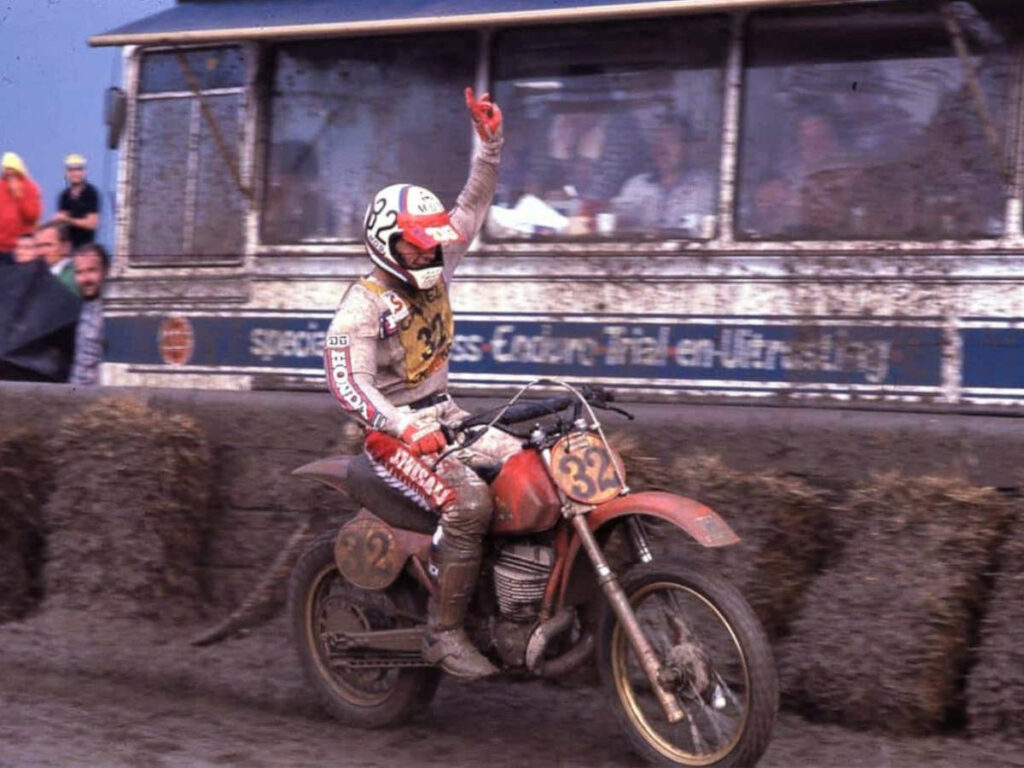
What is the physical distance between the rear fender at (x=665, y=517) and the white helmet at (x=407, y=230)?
1094mm

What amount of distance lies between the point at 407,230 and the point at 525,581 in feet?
4.20

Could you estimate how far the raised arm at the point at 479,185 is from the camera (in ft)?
20.8

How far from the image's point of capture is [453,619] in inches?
234

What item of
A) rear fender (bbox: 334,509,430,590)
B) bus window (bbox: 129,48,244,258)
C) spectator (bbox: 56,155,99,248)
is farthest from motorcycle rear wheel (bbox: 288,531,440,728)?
spectator (bbox: 56,155,99,248)

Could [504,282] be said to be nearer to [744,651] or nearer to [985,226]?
[985,226]

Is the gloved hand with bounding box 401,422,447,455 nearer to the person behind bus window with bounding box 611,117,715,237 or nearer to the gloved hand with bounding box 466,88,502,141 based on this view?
the gloved hand with bounding box 466,88,502,141

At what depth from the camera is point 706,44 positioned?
8.31m

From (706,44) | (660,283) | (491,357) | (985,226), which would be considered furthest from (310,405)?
(985,226)

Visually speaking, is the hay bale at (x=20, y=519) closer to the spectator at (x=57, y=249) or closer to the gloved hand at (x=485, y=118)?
the spectator at (x=57, y=249)

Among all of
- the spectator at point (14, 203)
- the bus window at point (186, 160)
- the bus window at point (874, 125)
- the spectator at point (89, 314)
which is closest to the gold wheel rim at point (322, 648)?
the bus window at point (874, 125)

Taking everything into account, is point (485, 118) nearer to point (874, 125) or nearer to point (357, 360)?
point (357, 360)

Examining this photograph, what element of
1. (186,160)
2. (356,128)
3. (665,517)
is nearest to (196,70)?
(186,160)

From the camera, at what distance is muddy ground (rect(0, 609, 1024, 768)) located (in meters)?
5.74

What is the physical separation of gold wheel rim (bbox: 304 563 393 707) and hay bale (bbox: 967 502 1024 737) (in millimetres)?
2131
